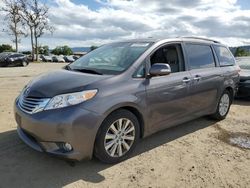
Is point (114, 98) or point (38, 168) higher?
point (114, 98)

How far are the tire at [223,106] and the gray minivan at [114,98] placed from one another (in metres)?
0.63

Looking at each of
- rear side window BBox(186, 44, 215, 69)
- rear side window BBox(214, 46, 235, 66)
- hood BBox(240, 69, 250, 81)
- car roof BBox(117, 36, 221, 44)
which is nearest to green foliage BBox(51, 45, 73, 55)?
hood BBox(240, 69, 250, 81)

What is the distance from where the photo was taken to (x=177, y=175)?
3.91 m

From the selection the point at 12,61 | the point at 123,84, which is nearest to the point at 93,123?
the point at 123,84

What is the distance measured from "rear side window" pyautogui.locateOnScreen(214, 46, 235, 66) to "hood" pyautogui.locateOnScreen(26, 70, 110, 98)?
10.5 ft

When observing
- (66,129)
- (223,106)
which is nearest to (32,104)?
(66,129)

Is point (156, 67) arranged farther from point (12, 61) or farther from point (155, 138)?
point (12, 61)

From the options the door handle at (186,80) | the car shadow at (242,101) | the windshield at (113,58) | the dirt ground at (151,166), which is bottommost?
the dirt ground at (151,166)

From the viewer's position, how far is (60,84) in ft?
13.0

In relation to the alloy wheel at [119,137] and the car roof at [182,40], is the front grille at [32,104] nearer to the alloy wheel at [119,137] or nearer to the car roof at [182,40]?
the alloy wheel at [119,137]

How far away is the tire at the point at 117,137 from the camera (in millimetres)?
3898

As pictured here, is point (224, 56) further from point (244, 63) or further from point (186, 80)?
point (244, 63)

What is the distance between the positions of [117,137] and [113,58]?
51.0 inches

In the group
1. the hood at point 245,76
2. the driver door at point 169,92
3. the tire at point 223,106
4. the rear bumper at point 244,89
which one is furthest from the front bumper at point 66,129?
the hood at point 245,76
